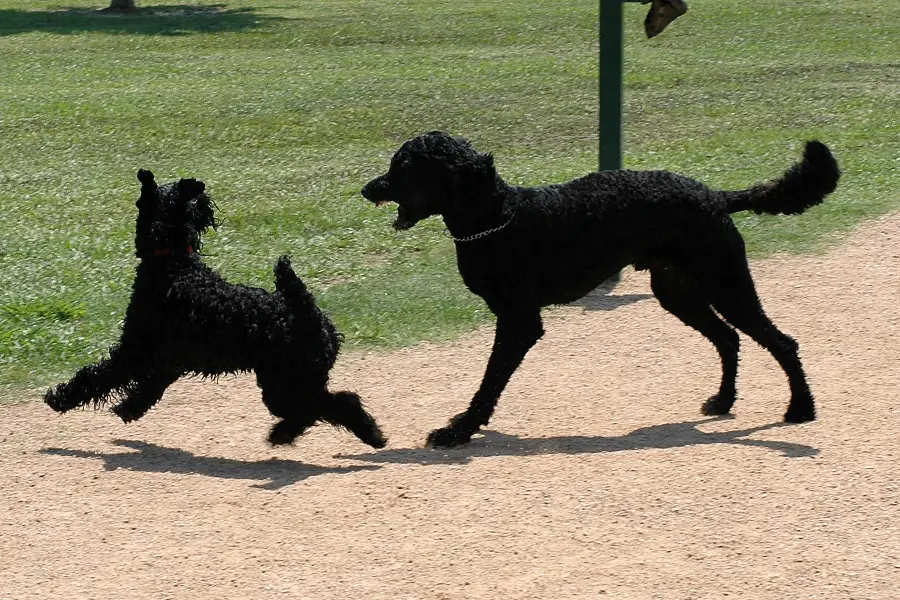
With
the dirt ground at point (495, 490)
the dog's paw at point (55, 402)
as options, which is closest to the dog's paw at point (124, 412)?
the dirt ground at point (495, 490)

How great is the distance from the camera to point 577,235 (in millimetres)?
6969

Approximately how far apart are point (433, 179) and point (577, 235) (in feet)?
2.65

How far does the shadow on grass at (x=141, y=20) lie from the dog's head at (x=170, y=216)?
17.7m

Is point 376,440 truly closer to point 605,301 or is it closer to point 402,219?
point 402,219

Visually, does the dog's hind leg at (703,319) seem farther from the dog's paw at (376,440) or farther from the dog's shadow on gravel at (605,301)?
the dog's shadow on gravel at (605,301)

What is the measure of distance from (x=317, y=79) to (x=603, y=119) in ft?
32.2

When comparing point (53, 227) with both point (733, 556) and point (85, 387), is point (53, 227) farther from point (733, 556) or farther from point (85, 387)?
point (733, 556)

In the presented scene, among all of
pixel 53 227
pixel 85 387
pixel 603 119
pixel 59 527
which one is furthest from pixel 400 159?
pixel 53 227

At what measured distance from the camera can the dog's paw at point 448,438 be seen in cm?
676

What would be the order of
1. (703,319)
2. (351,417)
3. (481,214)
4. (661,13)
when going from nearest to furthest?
(351,417) < (481,214) < (703,319) < (661,13)

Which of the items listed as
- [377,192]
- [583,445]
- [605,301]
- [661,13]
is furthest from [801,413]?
[661,13]

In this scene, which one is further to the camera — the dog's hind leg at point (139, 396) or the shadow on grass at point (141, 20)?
the shadow on grass at point (141, 20)

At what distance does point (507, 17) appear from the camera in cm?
2498

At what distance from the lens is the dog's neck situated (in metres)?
6.80
